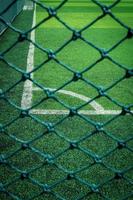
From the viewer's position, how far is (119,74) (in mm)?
7184

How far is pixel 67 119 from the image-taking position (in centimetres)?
507

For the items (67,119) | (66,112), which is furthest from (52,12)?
(66,112)

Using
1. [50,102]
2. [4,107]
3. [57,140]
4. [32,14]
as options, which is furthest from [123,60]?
[32,14]

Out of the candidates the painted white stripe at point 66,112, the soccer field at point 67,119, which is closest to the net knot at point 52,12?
the soccer field at point 67,119

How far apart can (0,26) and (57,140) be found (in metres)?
5.77

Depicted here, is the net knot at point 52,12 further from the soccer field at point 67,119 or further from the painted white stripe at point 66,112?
the painted white stripe at point 66,112

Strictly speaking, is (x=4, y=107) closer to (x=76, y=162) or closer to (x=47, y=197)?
(x=76, y=162)

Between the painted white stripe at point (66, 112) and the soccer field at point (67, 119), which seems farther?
the painted white stripe at point (66, 112)

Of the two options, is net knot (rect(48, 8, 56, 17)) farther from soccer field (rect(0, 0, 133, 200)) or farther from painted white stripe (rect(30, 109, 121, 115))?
painted white stripe (rect(30, 109, 121, 115))

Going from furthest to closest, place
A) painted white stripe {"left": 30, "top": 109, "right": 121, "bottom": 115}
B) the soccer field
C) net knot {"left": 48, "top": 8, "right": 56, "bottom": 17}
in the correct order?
painted white stripe {"left": 30, "top": 109, "right": 121, "bottom": 115}, the soccer field, net knot {"left": 48, "top": 8, "right": 56, "bottom": 17}

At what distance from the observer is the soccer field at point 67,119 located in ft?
7.58

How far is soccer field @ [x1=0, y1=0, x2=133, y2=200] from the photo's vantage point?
7.58 ft

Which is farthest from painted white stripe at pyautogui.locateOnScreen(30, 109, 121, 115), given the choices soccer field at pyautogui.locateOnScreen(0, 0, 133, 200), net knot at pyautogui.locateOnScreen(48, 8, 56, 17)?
net knot at pyautogui.locateOnScreen(48, 8, 56, 17)

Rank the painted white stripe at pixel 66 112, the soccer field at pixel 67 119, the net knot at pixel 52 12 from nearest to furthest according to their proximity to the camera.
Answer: the net knot at pixel 52 12, the soccer field at pixel 67 119, the painted white stripe at pixel 66 112
